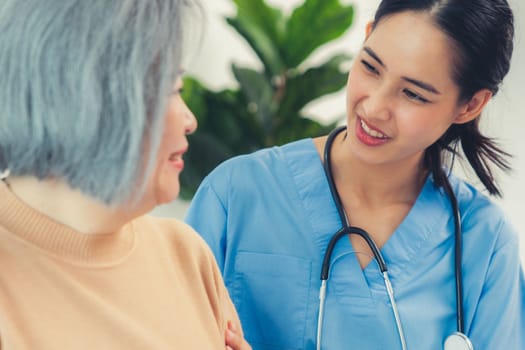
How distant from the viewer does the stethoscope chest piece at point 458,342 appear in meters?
1.35

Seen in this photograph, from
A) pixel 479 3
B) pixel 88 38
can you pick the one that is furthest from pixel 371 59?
pixel 88 38

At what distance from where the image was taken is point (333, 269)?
140cm

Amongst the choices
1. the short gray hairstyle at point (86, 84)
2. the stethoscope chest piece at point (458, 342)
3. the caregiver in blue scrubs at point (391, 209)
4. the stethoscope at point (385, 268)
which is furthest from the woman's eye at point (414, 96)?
the short gray hairstyle at point (86, 84)

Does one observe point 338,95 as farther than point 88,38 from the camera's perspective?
Yes

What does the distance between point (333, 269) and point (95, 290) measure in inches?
23.3

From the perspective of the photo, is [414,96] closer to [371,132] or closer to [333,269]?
[371,132]

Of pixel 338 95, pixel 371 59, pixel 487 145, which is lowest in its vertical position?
pixel 338 95

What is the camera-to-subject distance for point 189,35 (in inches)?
35.0

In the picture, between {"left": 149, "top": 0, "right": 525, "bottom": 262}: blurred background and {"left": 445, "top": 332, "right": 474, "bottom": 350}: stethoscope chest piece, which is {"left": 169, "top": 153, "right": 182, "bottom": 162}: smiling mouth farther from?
{"left": 149, "top": 0, "right": 525, "bottom": 262}: blurred background

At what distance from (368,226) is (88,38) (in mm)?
809

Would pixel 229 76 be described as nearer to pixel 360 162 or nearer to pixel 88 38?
pixel 360 162

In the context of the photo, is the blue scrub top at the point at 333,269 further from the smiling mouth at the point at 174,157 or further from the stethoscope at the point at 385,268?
the smiling mouth at the point at 174,157

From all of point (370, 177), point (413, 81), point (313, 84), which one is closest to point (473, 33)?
point (413, 81)

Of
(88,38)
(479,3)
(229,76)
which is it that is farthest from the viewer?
(229,76)
